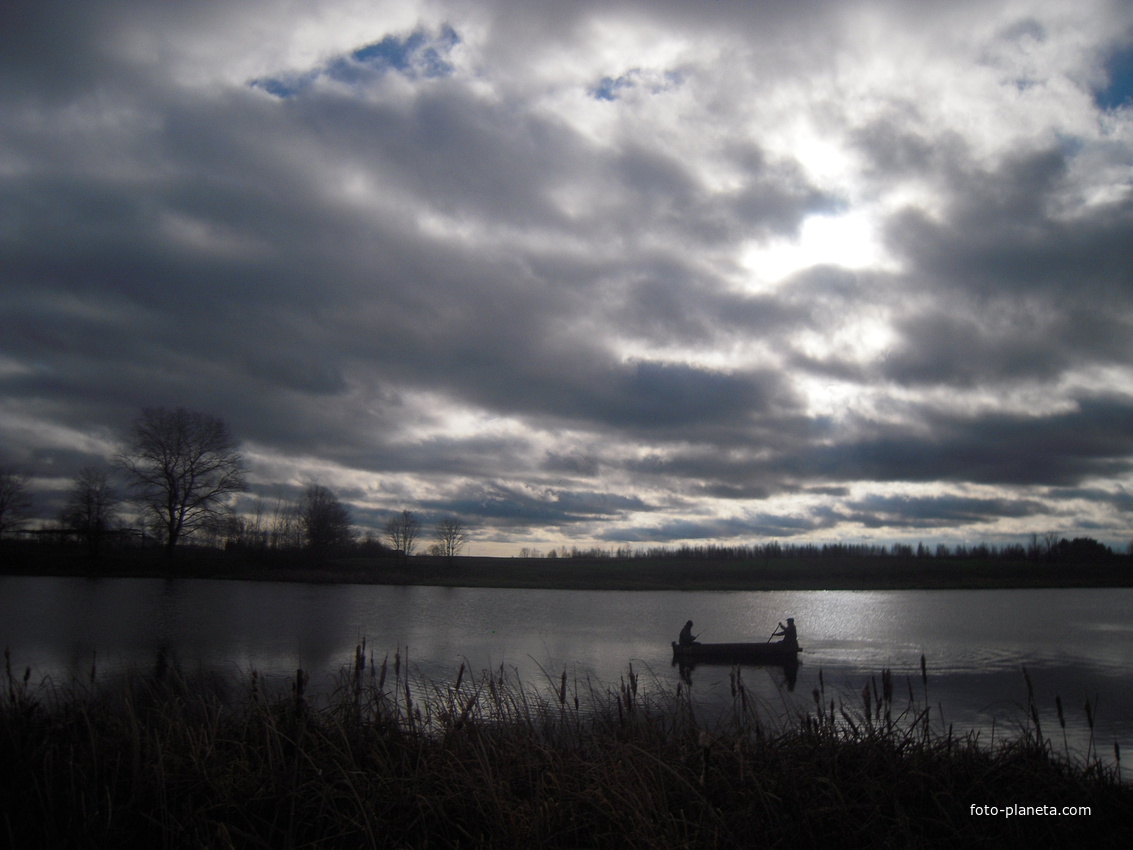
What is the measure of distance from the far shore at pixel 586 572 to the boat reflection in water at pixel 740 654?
46.9 meters

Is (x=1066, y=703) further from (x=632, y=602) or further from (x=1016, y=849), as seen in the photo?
(x=632, y=602)

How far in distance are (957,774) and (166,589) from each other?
57767 mm

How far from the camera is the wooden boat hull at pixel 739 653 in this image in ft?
87.7

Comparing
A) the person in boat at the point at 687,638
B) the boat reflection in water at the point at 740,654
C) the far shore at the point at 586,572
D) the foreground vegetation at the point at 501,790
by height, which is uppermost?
the foreground vegetation at the point at 501,790

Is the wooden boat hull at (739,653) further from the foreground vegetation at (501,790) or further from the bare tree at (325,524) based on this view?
the bare tree at (325,524)

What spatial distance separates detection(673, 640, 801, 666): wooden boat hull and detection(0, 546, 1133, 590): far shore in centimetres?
4687

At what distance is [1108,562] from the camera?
9469 cm

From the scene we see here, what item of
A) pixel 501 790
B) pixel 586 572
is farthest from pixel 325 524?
pixel 501 790

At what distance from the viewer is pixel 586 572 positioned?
87500 millimetres

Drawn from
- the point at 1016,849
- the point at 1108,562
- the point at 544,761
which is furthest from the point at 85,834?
the point at 1108,562

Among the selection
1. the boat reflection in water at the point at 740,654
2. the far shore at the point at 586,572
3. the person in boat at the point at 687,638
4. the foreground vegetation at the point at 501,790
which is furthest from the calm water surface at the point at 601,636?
the far shore at the point at 586,572

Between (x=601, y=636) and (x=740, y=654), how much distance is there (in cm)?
858

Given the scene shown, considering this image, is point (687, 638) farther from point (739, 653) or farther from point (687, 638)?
point (739, 653)

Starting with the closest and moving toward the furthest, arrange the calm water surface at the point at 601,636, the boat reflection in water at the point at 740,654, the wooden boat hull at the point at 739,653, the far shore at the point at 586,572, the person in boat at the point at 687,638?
the calm water surface at the point at 601,636 < the boat reflection in water at the point at 740,654 < the wooden boat hull at the point at 739,653 < the person in boat at the point at 687,638 < the far shore at the point at 586,572
